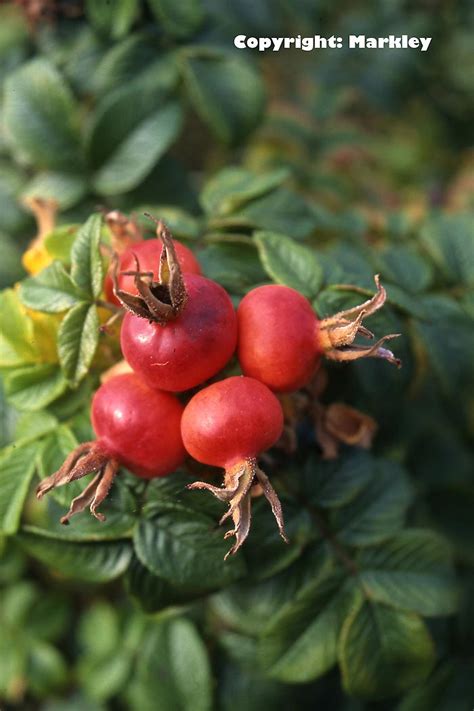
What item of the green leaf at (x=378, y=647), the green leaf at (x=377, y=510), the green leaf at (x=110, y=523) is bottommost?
the green leaf at (x=378, y=647)

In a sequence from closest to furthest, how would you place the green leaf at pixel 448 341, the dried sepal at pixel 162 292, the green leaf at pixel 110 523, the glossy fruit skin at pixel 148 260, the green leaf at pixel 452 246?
the dried sepal at pixel 162 292, the glossy fruit skin at pixel 148 260, the green leaf at pixel 110 523, the green leaf at pixel 448 341, the green leaf at pixel 452 246

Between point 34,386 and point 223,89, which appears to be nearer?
point 34,386

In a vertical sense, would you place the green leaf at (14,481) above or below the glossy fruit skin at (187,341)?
below

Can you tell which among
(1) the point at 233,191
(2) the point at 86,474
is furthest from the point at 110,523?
(1) the point at 233,191

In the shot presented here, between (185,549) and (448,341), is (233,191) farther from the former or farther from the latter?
(185,549)

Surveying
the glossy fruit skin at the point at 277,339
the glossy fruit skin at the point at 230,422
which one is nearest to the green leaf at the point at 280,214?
A: the glossy fruit skin at the point at 277,339

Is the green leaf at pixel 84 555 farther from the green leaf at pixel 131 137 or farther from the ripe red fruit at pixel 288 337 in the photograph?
the green leaf at pixel 131 137

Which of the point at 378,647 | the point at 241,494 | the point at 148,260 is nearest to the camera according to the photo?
the point at 241,494
